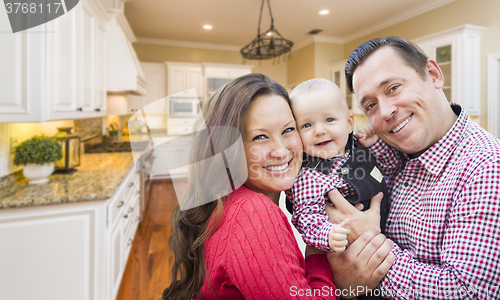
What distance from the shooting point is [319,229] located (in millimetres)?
858

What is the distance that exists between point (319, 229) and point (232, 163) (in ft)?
1.16

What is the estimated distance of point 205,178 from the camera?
792mm

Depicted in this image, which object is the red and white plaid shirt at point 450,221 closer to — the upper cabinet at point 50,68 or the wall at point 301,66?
the upper cabinet at point 50,68

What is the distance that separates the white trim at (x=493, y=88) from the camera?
3432 mm

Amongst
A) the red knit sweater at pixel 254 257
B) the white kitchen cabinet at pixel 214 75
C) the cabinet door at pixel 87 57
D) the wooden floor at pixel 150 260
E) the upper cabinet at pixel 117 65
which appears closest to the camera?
the red knit sweater at pixel 254 257

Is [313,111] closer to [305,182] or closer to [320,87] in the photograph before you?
[320,87]

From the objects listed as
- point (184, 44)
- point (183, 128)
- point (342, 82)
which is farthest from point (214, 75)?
point (183, 128)

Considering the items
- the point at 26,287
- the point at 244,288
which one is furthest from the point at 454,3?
the point at 26,287

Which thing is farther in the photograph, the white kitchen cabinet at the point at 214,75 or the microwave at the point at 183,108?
the white kitchen cabinet at the point at 214,75

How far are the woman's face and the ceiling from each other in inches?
149

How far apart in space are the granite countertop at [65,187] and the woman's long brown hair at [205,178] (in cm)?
119

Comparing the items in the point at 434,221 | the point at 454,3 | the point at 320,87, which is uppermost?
the point at 454,3

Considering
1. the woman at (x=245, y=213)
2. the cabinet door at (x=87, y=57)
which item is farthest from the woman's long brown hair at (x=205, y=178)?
the cabinet door at (x=87, y=57)
